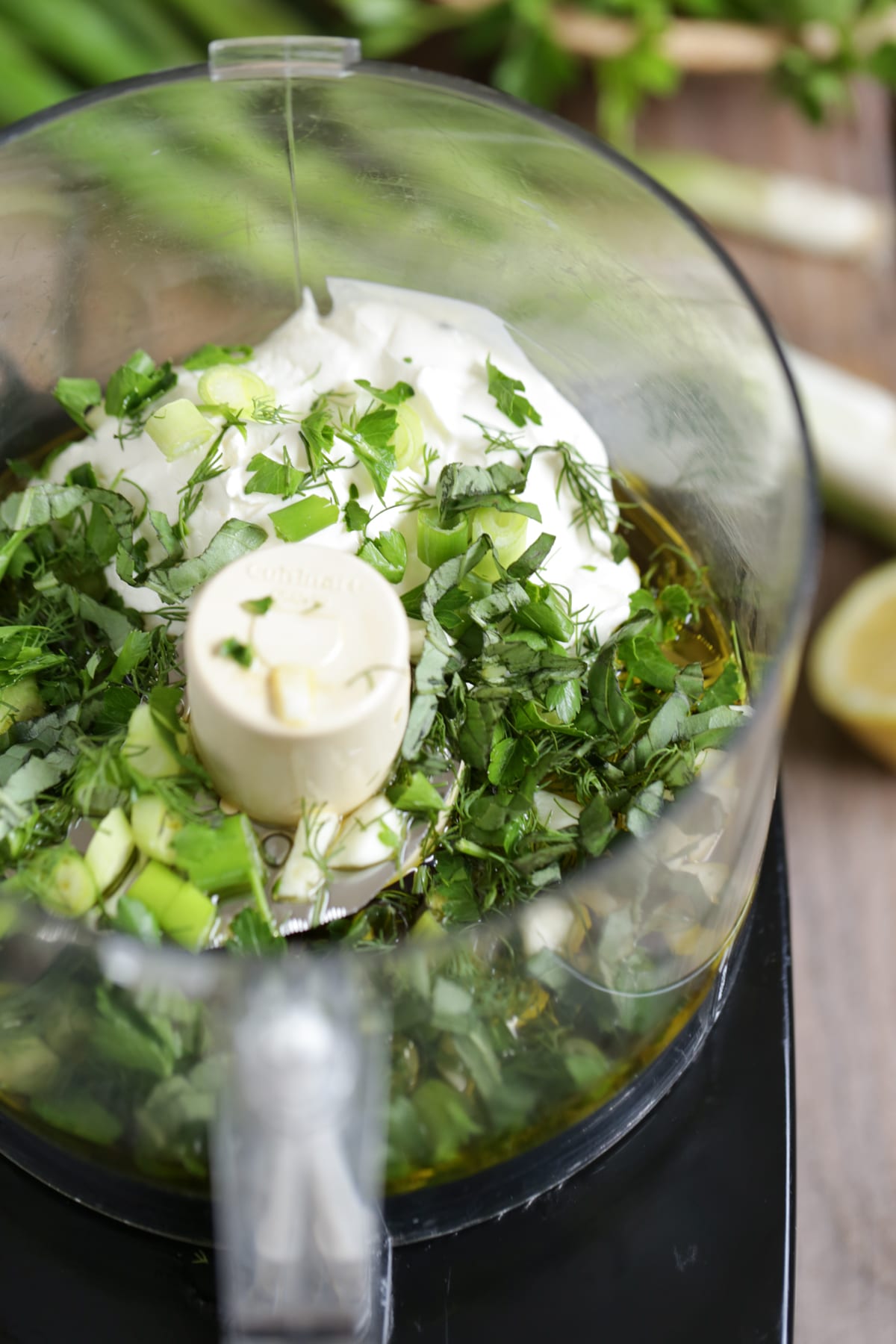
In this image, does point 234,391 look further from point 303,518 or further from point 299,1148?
point 299,1148

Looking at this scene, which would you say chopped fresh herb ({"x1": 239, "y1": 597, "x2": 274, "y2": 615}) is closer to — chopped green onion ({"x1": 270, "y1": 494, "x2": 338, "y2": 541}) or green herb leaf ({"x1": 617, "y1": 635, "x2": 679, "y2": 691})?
chopped green onion ({"x1": 270, "y1": 494, "x2": 338, "y2": 541})

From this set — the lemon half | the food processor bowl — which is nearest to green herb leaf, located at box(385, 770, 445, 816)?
the food processor bowl

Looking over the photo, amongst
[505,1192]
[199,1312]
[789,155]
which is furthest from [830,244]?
[199,1312]

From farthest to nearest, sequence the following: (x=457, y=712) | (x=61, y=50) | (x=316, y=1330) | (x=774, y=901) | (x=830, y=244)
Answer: (x=830, y=244), (x=61, y=50), (x=774, y=901), (x=457, y=712), (x=316, y=1330)

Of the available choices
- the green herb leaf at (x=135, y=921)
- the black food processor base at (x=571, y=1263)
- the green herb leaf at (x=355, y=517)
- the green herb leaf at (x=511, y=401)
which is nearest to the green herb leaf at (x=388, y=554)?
the green herb leaf at (x=355, y=517)

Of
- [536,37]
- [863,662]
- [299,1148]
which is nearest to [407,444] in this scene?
[299,1148]

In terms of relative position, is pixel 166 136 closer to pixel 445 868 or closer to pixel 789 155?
pixel 445 868
